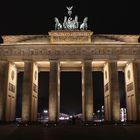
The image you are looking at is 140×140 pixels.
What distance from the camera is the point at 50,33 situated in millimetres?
50750

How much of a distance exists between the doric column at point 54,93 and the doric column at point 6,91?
25.9 ft

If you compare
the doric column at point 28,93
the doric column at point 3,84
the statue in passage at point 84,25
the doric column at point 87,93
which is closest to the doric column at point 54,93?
the doric column at point 28,93

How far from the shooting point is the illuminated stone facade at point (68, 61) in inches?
1891

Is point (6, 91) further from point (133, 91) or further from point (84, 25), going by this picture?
point (133, 91)

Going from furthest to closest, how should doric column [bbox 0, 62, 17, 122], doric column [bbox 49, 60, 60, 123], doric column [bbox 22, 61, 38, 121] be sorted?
doric column [bbox 0, 62, 17, 122] → doric column [bbox 22, 61, 38, 121] → doric column [bbox 49, 60, 60, 123]

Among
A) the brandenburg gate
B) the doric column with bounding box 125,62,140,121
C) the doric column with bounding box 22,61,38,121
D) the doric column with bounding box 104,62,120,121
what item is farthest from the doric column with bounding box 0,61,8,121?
the doric column with bounding box 125,62,140,121

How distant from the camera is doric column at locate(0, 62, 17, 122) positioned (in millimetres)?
47938

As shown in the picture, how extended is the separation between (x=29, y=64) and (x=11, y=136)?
23383 millimetres

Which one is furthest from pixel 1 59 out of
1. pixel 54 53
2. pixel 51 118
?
pixel 51 118

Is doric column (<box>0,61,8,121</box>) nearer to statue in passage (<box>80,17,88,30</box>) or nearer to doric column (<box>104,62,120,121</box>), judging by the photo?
statue in passage (<box>80,17,88,30</box>)

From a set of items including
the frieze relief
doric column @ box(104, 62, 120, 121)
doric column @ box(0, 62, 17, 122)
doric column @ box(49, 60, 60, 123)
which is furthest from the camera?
the frieze relief

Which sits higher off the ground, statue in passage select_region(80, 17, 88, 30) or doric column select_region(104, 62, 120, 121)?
statue in passage select_region(80, 17, 88, 30)

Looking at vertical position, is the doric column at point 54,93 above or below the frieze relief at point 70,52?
below

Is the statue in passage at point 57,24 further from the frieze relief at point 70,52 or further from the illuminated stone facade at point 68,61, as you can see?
the frieze relief at point 70,52
